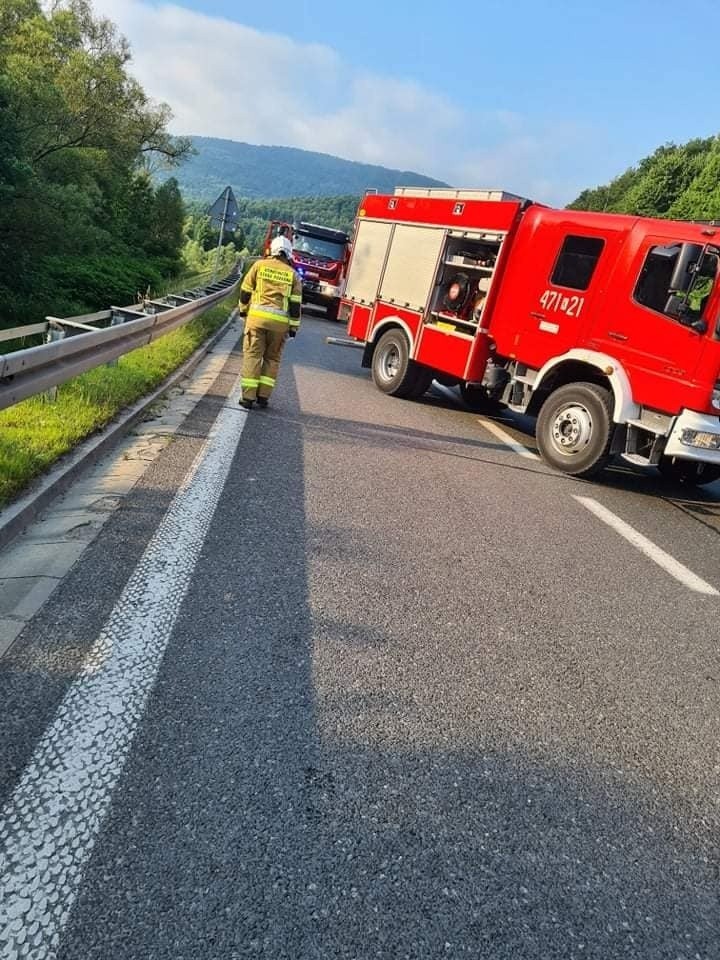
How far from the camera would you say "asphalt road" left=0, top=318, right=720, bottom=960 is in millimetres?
1875

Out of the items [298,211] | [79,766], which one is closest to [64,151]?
[79,766]

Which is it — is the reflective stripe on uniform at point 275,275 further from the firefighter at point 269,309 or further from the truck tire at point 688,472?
the truck tire at point 688,472

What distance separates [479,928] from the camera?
1.92m

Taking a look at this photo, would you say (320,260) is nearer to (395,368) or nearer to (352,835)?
(395,368)

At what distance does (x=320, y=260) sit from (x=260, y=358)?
16.9m

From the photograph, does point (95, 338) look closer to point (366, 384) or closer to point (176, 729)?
point (176, 729)

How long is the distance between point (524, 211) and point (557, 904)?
7.98 meters

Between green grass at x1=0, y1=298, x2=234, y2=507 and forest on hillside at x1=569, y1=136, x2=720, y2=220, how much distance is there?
4288cm

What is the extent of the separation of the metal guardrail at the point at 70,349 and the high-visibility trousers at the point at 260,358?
1.17 meters

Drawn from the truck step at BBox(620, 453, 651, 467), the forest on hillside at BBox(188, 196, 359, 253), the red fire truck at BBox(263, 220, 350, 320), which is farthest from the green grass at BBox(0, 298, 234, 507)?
the forest on hillside at BBox(188, 196, 359, 253)

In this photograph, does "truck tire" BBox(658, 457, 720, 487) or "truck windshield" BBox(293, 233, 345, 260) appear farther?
"truck windshield" BBox(293, 233, 345, 260)

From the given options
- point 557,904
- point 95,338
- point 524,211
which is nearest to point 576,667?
point 557,904

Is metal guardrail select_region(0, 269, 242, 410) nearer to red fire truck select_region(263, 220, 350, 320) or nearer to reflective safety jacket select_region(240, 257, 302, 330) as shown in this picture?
reflective safety jacket select_region(240, 257, 302, 330)

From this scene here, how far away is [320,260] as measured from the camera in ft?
77.0
